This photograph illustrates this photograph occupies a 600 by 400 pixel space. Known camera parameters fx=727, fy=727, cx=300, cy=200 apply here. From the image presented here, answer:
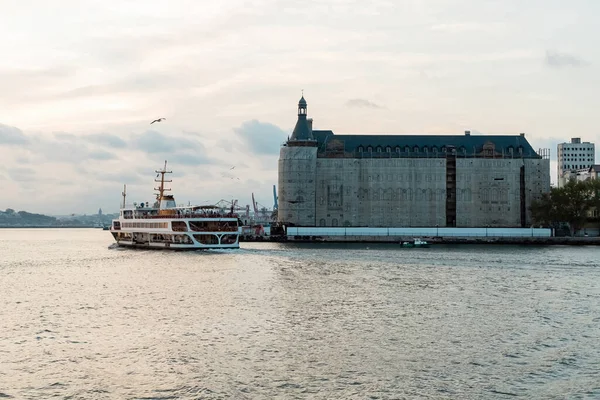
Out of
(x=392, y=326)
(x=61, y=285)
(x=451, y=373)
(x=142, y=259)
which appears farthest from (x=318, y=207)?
(x=451, y=373)

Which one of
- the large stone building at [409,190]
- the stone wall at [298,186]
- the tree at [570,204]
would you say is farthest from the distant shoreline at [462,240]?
the large stone building at [409,190]

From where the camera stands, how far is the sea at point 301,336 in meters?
34.7

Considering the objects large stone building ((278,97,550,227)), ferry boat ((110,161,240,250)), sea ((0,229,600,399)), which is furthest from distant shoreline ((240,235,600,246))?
sea ((0,229,600,399))

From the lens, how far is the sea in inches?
1366

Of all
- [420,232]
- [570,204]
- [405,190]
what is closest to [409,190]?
[405,190]

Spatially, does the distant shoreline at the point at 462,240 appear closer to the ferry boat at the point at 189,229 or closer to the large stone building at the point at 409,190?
the large stone building at the point at 409,190

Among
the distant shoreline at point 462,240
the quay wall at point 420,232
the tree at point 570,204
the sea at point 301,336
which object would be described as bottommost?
the sea at point 301,336

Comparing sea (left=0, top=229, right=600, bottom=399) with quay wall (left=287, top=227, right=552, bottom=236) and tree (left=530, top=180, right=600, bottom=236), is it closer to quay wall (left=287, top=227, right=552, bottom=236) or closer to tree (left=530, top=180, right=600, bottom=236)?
quay wall (left=287, top=227, right=552, bottom=236)

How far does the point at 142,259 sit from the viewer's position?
112 m

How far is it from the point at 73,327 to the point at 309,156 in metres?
150

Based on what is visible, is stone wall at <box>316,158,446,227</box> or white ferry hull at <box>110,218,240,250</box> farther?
stone wall at <box>316,158,446,227</box>

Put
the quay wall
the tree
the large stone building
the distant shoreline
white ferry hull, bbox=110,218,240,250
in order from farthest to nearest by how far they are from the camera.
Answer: the large stone building
the quay wall
the tree
the distant shoreline
white ferry hull, bbox=110,218,240,250

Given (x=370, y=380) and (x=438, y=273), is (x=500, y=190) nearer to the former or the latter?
(x=438, y=273)

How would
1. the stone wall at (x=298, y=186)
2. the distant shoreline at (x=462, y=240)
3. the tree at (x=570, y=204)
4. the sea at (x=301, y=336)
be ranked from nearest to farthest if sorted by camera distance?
the sea at (x=301, y=336)
the distant shoreline at (x=462, y=240)
the tree at (x=570, y=204)
the stone wall at (x=298, y=186)
